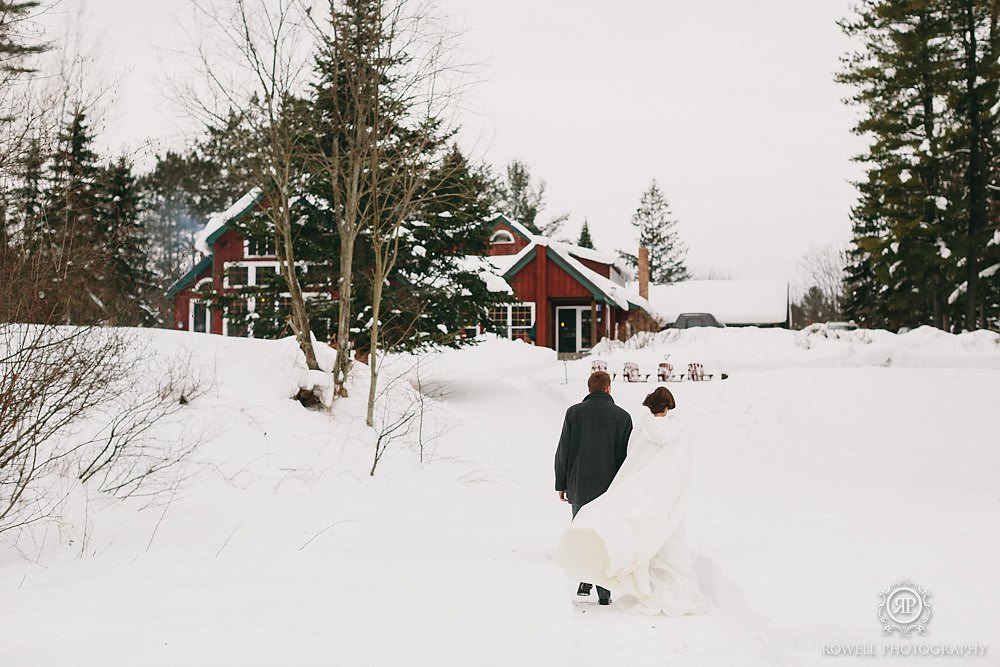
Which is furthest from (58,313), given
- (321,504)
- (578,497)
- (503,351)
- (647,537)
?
(503,351)

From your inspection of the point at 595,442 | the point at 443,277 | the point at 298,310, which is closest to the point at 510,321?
the point at 443,277

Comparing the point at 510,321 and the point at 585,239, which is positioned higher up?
the point at 585,239

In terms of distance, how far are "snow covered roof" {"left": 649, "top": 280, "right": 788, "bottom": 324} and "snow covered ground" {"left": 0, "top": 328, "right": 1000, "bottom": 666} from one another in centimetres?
2624

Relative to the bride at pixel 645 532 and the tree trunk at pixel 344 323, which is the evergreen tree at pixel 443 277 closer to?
the tree trunk at pixel 344 323

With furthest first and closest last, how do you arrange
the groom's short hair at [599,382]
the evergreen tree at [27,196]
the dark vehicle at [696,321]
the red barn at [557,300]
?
the dark vehicle at [696,321] < the red barn at [557,300] < the evergreen tree at [27,196] < the groom's short hair at [599,382]

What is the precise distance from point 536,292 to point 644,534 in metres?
27.0

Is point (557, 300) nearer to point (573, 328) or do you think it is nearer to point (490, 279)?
point (573, 328)

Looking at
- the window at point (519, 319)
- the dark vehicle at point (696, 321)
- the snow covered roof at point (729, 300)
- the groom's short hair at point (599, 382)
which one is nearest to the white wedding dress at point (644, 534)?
the groom's short hair at point (599, 382)

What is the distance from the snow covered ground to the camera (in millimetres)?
4590

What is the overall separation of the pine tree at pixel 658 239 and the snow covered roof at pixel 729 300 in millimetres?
17322

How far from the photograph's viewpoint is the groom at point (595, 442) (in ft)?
20.8

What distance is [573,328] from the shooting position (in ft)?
114

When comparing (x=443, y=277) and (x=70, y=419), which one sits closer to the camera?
(x=70, y=419)

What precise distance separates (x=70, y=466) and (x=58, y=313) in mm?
2180
